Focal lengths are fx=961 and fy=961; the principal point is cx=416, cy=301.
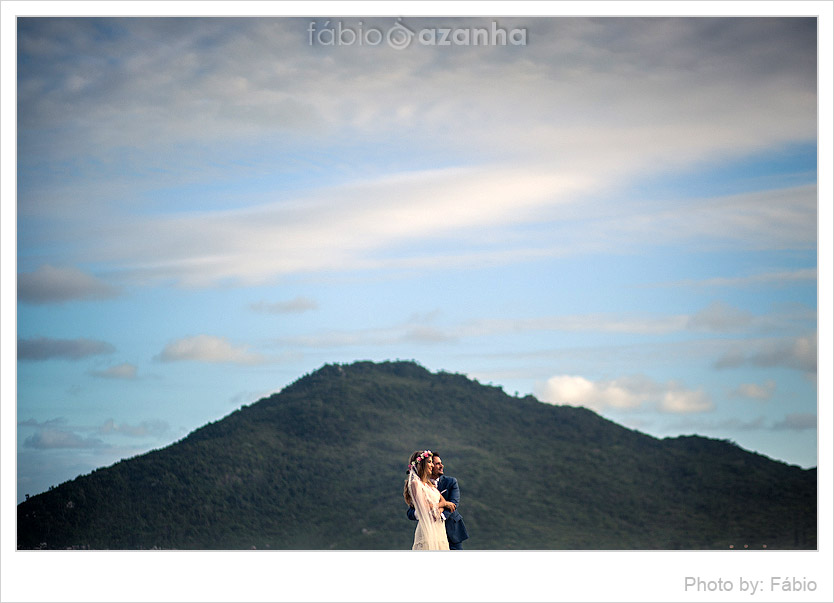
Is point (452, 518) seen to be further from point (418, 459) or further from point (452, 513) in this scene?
point (418, 459)

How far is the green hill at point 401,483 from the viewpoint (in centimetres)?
1356

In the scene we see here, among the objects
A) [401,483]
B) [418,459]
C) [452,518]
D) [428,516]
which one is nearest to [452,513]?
[452,518]

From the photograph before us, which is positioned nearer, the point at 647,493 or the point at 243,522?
the point at 243,522

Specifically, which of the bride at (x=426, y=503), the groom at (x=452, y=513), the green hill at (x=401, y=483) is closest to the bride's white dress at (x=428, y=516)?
the bride at (x=426, y=503)

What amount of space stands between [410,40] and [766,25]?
4405 mm

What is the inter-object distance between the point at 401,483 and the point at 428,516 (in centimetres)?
789

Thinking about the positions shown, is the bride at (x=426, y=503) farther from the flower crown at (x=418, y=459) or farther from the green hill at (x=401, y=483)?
the green hill at (x=401, y=483)

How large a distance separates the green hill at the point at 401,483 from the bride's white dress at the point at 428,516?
7.06m

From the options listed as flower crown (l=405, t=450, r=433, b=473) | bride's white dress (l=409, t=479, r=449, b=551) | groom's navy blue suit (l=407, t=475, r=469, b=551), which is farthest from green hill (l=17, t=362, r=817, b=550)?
flower crown (l=405, t=450, r=433, b=473)

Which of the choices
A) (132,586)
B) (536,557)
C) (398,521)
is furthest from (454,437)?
(132,586)

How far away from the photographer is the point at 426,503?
6898 millimetres

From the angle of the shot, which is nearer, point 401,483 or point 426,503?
point 426,503
